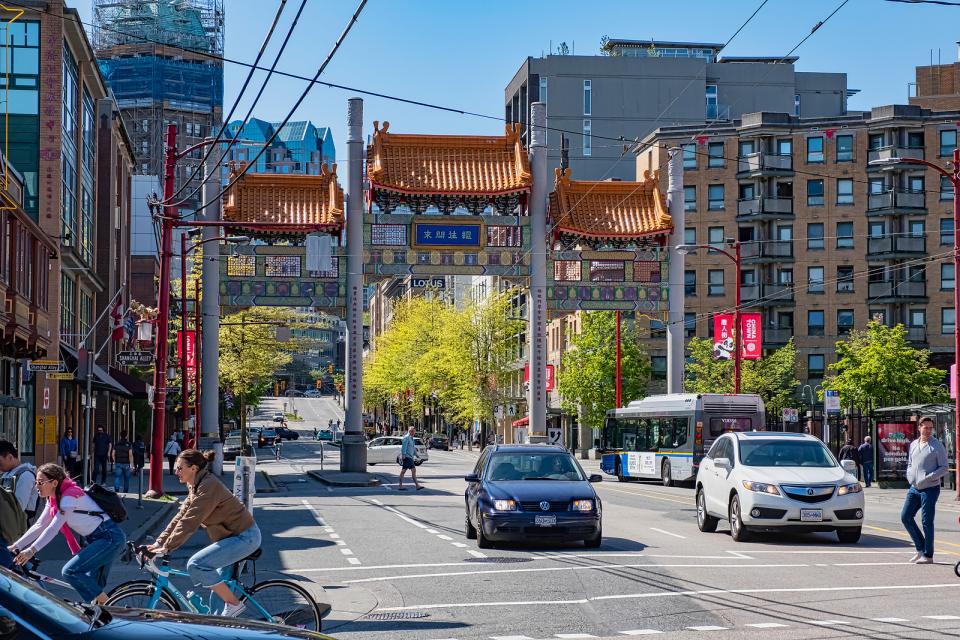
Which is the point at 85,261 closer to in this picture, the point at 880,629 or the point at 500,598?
the point at 500,598

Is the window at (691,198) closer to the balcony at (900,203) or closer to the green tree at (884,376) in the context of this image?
the balcony at (900,203)

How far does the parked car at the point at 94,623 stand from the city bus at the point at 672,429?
33297 mm

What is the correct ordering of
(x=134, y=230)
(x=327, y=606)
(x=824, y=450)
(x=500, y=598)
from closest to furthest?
(x=327, y=606) < (x=500, y=598) < (x=824, y=450) < (x=134, y=230)

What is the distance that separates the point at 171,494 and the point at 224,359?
39.4m

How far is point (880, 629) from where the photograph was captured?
1155 centimetres

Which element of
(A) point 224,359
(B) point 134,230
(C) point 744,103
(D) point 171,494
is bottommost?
(D) point 171,494

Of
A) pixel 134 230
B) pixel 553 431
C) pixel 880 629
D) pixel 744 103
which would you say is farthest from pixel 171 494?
pixel 744 103

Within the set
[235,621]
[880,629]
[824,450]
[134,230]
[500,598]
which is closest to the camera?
[235,621]

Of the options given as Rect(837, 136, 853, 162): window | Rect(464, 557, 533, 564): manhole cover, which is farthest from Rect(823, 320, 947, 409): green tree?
Rect(464, 557, 533, 564): manhole cover

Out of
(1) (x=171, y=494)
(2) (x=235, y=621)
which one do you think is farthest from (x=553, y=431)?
(2) (x=235, y=621)

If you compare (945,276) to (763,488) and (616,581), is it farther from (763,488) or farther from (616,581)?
(616,581)

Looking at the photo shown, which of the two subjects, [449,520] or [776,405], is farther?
[776,405]

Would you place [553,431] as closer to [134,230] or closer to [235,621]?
[235,621]

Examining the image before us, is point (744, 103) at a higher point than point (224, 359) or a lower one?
higher
